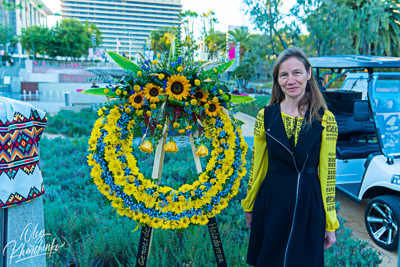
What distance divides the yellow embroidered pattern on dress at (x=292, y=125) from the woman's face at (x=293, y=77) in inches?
6.8

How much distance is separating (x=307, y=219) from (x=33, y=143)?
216 centimetres

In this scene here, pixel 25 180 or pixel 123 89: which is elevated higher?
pixel 123 89

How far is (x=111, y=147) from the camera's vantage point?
2.52m

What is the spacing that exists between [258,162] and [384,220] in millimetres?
2384

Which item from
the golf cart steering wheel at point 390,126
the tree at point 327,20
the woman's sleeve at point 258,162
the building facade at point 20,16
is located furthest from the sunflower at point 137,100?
the building facade at point 20,16

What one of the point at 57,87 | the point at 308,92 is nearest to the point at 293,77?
the point at 308,92

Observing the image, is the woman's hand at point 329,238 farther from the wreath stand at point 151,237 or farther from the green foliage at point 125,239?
the green foliage at point 125,239

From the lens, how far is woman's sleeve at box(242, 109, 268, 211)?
2.25 meters

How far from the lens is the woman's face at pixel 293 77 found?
207cm

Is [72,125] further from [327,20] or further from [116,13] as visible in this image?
[116,13]

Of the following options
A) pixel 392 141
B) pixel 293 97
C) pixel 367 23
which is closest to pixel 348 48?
pixel 367 23

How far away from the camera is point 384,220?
3.53m

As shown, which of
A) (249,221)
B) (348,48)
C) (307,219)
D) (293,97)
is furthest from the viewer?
(348,48)

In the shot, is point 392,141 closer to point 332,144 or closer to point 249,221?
point 332,144
